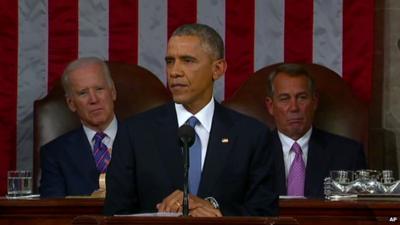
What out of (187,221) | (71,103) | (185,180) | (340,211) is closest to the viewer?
(187,221)

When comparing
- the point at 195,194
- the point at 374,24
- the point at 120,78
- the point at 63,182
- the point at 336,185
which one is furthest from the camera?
the point at 374,24

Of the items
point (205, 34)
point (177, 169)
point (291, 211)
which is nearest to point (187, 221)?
point (177, 169)

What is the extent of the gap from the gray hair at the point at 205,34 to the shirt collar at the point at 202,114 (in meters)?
0.21

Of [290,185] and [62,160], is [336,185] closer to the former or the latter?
[290,185]

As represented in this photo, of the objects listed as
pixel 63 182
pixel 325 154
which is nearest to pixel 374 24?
pixel 325 154

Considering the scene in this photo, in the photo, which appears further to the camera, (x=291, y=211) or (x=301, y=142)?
(x=301, y=142)

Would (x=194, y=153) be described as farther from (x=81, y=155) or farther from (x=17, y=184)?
(x=81, y=155)

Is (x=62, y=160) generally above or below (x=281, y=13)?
below

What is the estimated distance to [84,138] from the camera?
6703 millimetres

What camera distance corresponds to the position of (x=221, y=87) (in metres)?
7.56

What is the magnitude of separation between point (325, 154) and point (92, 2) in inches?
73.2

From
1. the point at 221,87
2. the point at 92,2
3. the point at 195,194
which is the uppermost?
the point at 92,2

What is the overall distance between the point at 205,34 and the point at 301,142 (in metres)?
2.08

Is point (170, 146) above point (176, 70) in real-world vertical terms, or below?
below
